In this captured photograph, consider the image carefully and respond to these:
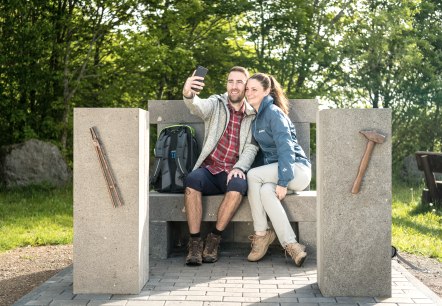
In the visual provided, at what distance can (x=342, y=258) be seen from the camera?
16.7 ft

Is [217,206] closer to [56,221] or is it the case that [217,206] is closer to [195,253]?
[195,253]

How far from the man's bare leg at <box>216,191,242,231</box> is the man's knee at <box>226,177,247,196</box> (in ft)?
0.12

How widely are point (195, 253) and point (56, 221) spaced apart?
4.14 meters

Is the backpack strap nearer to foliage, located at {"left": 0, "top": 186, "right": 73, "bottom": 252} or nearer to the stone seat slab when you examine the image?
the stone seat slab

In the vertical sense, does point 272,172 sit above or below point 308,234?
above

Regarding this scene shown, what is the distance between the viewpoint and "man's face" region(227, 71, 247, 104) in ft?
22.4

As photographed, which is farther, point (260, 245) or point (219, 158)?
point (219, 158)

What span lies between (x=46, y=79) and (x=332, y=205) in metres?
10.6

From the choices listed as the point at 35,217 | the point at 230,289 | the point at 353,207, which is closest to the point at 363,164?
the point at 353,207

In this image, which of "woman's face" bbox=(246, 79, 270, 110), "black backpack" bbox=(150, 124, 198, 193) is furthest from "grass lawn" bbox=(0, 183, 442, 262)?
"woman's face" bbox=(246, 79, 270, 110)

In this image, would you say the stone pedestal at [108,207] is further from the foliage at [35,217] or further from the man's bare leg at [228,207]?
the foliage at [35,217]

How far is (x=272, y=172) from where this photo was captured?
636cm

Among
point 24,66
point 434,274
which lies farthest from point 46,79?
point 434,274

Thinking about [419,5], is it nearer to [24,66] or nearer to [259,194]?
[24,66]
